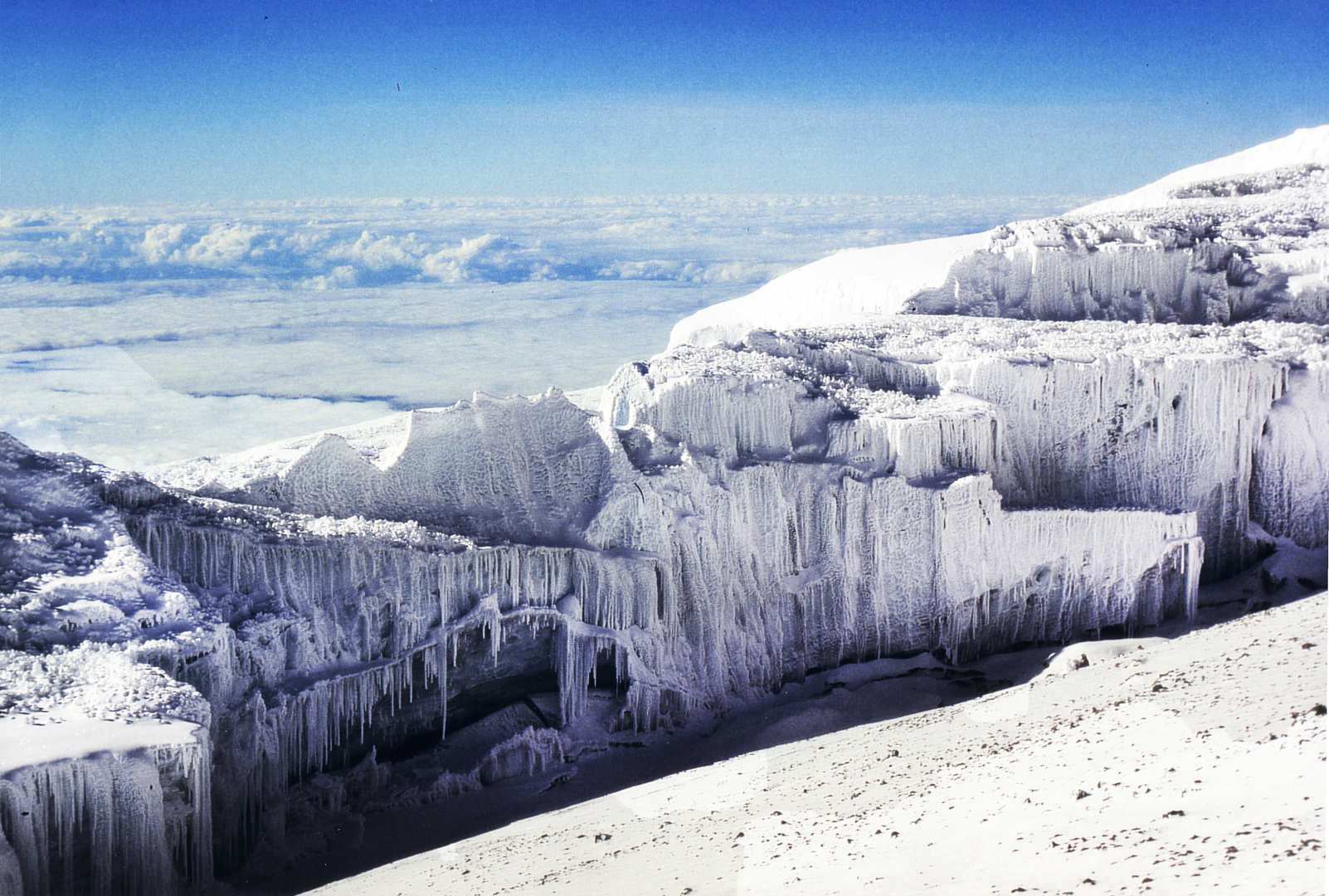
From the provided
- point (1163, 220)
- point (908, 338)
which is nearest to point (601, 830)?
point (908, 338)

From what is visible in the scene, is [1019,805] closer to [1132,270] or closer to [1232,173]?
[1132,270]

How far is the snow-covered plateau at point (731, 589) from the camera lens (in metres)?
8.77

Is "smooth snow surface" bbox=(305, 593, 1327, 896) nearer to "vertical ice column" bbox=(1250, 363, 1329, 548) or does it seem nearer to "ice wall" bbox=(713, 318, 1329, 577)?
"ice wall" bbox=(713, 318, 1329, 577)

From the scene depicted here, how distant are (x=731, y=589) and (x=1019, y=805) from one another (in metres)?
6.65

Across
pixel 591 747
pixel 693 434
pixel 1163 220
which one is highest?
pixel 1163 220

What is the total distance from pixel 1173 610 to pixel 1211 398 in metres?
3.22

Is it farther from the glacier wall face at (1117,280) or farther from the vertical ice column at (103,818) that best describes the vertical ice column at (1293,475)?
the vertical ice column at (103,818)

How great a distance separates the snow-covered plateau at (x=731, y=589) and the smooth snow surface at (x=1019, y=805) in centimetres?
5

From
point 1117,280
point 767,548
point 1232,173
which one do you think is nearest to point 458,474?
point 767,548

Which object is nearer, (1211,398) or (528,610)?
(528,610)

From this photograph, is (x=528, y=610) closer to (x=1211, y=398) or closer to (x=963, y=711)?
(x=963, y=711)

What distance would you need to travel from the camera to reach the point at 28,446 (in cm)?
1166

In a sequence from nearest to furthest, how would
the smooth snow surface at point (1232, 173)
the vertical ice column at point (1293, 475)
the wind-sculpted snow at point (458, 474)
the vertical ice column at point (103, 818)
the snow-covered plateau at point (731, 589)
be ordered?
the vertical ice column at point (103, 818) → the snow-covered plateau at point (731, 589) → the wind-sculpted snow at point (458, 474) → the vertical ice column at point (1293, 475) → the smooth snow surface at point (1232, 173)

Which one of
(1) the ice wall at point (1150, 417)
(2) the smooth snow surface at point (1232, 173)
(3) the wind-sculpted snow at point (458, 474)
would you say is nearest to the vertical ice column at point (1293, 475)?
(1) the ice wall at point (1150, 417)
